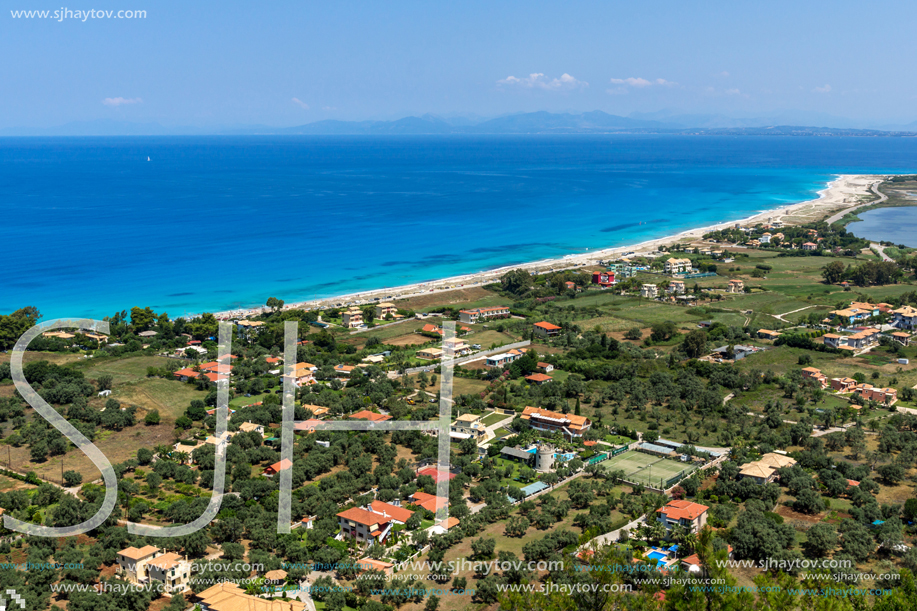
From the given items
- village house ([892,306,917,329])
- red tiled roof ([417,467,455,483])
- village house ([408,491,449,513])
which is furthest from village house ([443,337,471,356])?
village house ([892,306,917,329])

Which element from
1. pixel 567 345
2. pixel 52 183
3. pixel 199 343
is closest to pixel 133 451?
pixel 199 343

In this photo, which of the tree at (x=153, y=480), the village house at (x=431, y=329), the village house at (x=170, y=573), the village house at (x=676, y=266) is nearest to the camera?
the village house at (x=170, y=573)

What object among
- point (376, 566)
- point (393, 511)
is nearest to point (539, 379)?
point (393, 511)

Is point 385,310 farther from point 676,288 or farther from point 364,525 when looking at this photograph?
point 364,525

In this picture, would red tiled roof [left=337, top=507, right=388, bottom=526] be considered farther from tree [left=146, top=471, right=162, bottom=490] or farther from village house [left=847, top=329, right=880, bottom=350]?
village house [left=847, top=329, right=880, bottom=350]

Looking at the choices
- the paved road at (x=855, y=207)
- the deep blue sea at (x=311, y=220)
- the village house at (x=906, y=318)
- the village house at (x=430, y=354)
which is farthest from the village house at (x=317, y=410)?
the paved road at (x=855, y=207)

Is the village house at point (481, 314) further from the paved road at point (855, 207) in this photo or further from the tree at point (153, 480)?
the paved road at point (855, 207)
